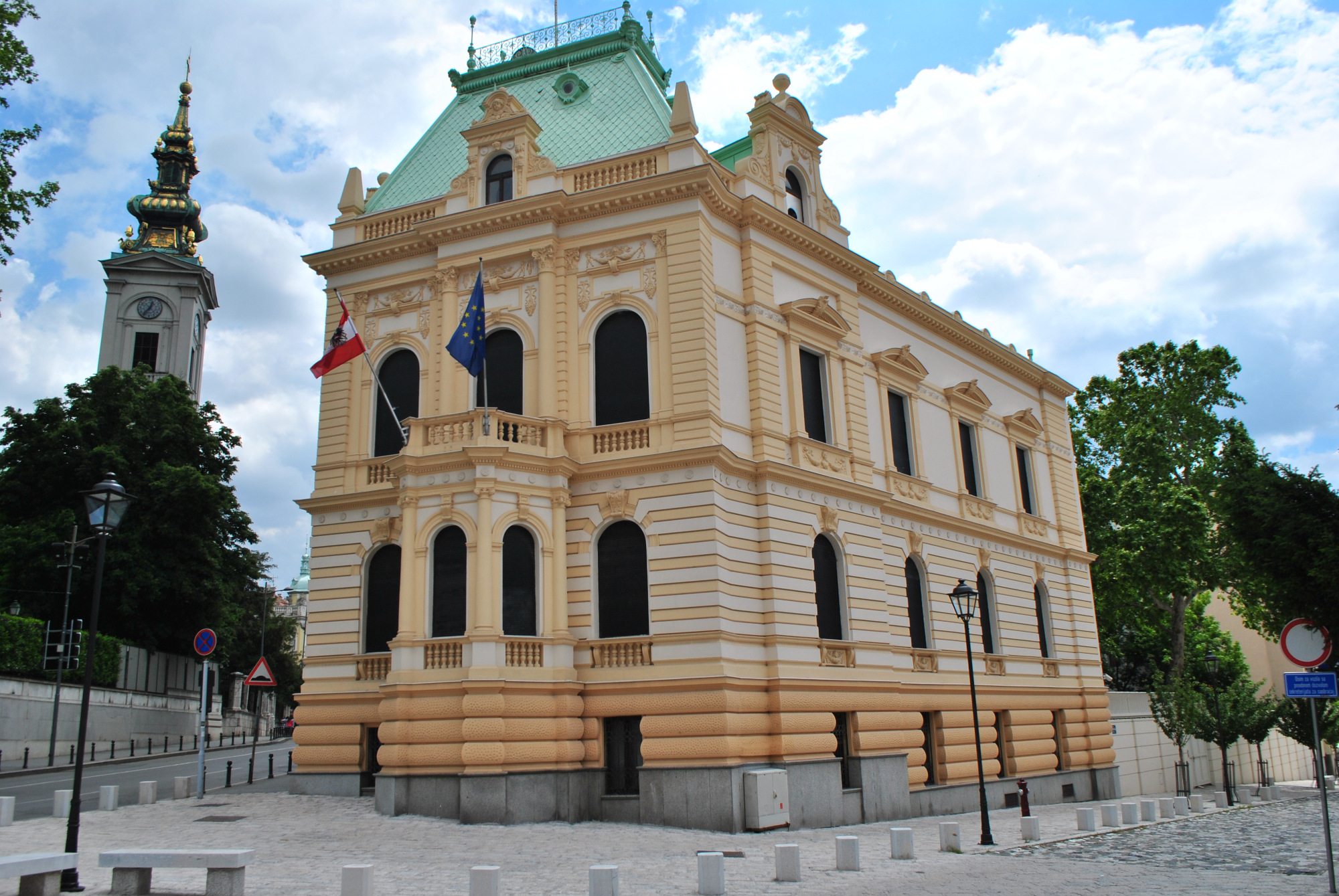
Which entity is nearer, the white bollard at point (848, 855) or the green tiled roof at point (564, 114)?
the white bollard at point (848, 855)

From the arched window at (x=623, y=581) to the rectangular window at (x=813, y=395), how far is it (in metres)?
5.99

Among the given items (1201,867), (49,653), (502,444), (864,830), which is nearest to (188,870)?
(502,444)

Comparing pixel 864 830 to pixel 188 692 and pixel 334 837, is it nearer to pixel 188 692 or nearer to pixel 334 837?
pixel 334 837

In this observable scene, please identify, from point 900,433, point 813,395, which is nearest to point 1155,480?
point 900,433

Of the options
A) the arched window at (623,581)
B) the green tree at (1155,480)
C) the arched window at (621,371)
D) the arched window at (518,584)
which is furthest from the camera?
the green tree at (1155,480)

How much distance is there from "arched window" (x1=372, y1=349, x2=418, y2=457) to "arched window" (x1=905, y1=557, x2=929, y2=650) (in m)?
14.5

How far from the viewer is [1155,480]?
48.1m

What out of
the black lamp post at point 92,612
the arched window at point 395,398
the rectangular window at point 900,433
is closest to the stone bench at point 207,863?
the black lamp post at point 92,612

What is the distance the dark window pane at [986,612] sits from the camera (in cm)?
3284

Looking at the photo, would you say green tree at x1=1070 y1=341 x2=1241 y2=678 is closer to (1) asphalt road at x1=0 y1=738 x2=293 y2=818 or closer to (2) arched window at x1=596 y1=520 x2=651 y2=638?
(2) arched window at x1=596 y1=520 x2=651 y2=638

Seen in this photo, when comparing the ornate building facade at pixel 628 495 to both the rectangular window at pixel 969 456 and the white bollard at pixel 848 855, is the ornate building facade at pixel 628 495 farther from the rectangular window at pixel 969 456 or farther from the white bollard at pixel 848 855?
the white bollard at pixel 848 855

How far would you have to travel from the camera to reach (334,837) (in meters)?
18.9

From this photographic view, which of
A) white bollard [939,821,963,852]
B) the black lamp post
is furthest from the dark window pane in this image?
the black lamp post

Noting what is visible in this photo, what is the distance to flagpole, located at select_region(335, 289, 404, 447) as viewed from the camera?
80.0ft
